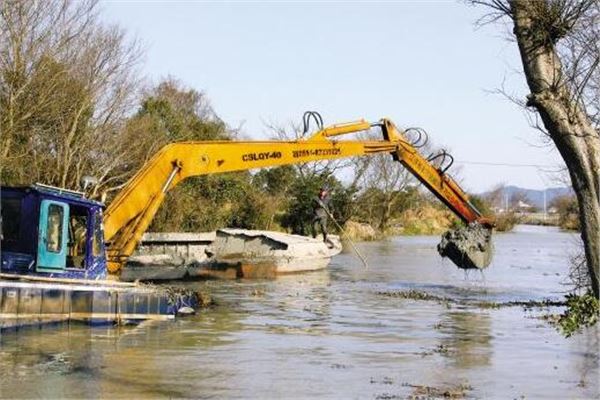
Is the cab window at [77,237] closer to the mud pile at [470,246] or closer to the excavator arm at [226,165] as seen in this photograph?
the excavator arm at [226,165]

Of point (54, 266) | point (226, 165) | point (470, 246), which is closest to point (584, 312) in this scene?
point (54, 266)

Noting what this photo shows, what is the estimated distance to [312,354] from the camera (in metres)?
12.9

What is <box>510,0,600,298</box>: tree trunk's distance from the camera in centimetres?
1275

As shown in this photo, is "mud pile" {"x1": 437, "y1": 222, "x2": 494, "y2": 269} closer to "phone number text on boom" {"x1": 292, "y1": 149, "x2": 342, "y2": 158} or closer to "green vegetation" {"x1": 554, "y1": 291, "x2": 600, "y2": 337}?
"phone number text on boom" {"x1": 292, "y1": 149, "x2": 342, "y2": 158}

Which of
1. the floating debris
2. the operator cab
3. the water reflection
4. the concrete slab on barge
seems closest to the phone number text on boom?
the floating debris

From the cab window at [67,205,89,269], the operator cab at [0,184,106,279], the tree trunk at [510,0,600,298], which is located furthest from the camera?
the cab window at [67,205,89,269]

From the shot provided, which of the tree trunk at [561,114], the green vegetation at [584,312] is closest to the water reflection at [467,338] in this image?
the green vegetation at [584,312]

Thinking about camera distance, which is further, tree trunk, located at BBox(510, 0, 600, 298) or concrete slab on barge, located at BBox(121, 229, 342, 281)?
concrete slab on barge, located at BBox(121, 229, 342, 281)

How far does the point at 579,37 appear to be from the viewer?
12.7 meters

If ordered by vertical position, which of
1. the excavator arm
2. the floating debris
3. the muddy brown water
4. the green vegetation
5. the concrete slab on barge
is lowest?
the muddy brown water

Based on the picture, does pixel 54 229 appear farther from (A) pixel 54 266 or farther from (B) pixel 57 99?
(B) pixel 57 99

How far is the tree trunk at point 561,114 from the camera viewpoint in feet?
41.8

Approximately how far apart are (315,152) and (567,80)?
9.25 meters

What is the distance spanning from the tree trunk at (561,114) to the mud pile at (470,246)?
8808 millimetres
